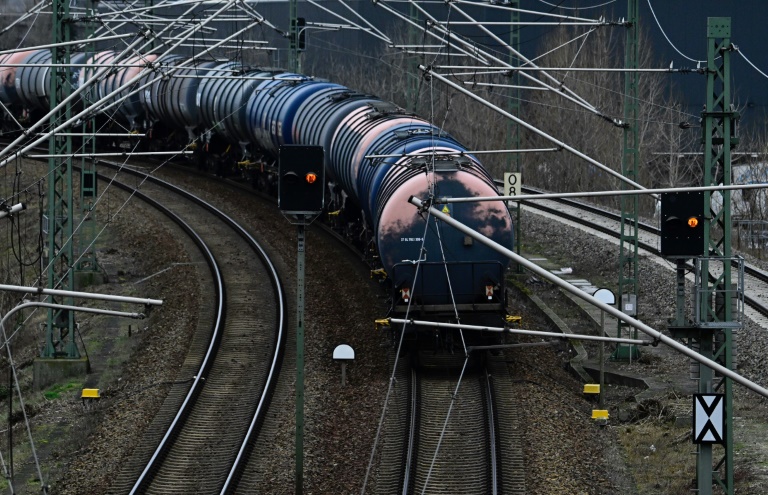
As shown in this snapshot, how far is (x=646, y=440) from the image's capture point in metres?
17.8

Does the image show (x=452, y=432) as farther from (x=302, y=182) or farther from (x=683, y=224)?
(x=683, y=224)

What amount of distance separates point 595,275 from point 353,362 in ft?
32.1

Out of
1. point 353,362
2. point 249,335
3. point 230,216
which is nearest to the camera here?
point 353,362

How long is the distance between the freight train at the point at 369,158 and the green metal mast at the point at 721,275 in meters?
3.27

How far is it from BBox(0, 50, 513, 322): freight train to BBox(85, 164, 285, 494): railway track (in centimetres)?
243

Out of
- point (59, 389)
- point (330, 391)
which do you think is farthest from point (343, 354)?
point (59, 389)

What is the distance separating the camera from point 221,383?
66.6 ft

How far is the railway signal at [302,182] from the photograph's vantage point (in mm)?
15359

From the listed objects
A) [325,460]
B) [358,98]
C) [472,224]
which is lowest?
[325,460]

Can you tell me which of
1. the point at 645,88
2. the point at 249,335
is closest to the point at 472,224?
the point at 249,335

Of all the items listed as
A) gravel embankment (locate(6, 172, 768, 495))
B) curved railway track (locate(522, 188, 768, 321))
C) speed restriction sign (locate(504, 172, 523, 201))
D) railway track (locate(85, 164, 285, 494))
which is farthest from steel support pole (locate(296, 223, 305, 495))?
curved railway track (locate(522, 188, 768, 321))

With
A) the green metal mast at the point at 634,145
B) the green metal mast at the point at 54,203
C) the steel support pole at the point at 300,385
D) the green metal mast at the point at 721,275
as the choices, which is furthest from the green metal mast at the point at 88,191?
the green metal mast at the point at 721,275

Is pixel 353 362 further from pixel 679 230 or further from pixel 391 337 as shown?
pixel 679 230

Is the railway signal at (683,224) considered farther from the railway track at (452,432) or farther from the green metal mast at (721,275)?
the railway track at (452,432)
